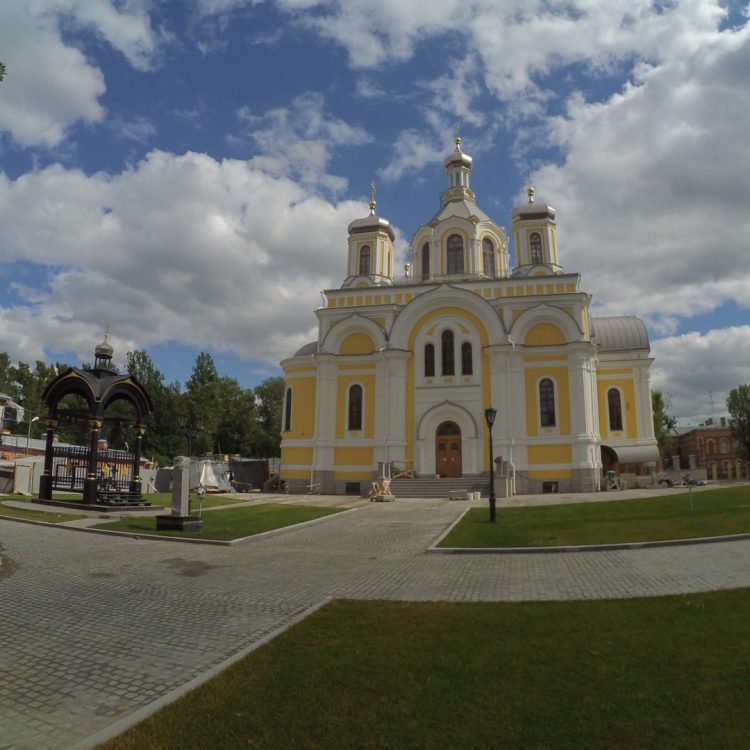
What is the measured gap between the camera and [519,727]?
3.98 metres

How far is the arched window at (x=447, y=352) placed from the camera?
108ft

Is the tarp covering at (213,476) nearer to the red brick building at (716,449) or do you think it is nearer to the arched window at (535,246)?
the arched window at (535,246)

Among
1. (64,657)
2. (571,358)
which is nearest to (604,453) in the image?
(571,358)

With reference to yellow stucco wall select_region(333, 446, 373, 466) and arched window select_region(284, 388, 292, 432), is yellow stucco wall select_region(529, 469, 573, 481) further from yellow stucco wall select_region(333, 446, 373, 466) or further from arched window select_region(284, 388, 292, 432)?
arched window select_region(284, 388, 292, 432)

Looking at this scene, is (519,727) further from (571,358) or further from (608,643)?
(571,358)

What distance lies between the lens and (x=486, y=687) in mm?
4629

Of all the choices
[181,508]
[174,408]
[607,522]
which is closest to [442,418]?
[607,522]

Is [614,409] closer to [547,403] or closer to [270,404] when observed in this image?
[547,403]

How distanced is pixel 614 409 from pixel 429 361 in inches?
444

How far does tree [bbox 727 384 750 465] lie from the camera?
55375 millimetres

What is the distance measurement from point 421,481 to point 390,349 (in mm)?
7610

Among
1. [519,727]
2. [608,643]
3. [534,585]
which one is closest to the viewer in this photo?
[519,727]

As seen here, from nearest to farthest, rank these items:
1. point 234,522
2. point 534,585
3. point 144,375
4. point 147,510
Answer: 1. point 534,585
2. point 234,522
3. point 147,510
4. point 144,375

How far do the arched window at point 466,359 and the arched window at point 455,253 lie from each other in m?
6.01
